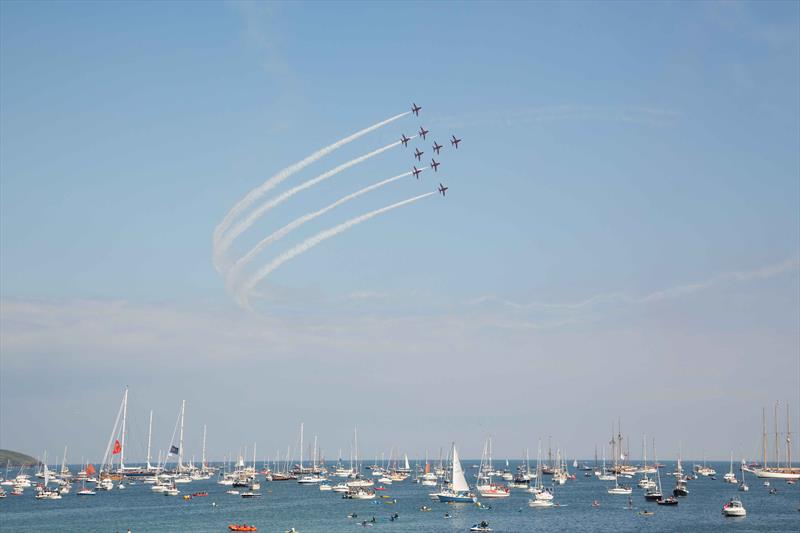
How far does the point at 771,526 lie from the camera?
176 meters

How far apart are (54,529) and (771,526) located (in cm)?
14899

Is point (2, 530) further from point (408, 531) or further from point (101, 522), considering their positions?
point (408, 531)

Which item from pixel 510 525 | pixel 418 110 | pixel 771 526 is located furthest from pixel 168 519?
pixel 771 526

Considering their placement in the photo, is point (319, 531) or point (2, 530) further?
point (2, 530)

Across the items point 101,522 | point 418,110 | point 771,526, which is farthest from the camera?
point 101,522

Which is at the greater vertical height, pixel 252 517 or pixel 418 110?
pixel 418 110

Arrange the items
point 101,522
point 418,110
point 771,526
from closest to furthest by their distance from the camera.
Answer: point 418,110, point 771,526, point 101,522

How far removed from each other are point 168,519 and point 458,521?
6564 cm

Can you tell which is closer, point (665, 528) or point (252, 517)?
point (665, 528)

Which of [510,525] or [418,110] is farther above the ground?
[418,110]

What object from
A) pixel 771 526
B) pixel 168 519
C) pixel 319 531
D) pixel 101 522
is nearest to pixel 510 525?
pixel 319 531

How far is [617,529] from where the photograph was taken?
172500 millimetres

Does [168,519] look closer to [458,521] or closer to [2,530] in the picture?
[2,530]

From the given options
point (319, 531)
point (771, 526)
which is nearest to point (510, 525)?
point (319, 531)
